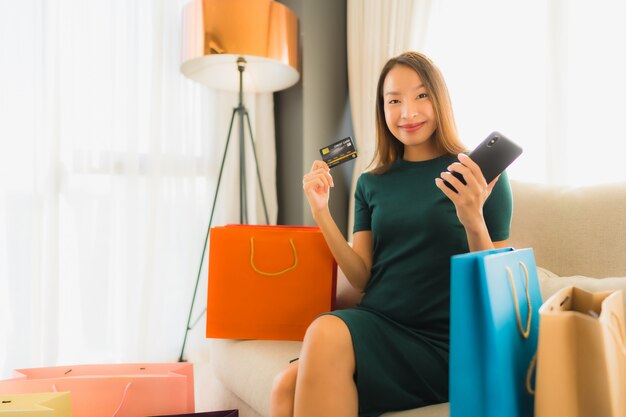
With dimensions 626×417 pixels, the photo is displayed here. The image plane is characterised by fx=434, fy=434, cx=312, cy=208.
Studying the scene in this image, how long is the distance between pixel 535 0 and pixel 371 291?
4.44 ft

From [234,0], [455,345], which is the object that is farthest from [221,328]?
[234,0]

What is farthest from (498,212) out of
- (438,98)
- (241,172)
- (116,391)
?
(241,172)

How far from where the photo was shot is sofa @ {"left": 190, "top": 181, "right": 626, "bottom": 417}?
1093mm

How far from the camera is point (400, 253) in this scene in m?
1.08

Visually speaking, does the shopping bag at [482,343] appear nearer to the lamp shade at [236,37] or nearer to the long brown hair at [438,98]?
the long brown hair at [438,98]

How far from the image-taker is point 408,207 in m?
1.10

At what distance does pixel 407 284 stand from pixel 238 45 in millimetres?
1296

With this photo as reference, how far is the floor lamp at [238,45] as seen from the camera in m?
1.83

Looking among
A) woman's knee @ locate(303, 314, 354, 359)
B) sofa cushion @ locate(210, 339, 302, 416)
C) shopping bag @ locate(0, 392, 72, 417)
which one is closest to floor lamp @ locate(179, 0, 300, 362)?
sofa cushion @ locate(210, 339, 302, 416)

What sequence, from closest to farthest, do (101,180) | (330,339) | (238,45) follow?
(330,339)
(238,45)
(101,180)

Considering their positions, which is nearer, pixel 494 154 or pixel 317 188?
pixel 494 154

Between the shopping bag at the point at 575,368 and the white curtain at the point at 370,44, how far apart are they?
1.66 metres

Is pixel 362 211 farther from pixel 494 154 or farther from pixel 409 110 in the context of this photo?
pixel 494 154

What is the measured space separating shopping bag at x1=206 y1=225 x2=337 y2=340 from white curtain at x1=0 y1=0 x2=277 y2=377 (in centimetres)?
96
